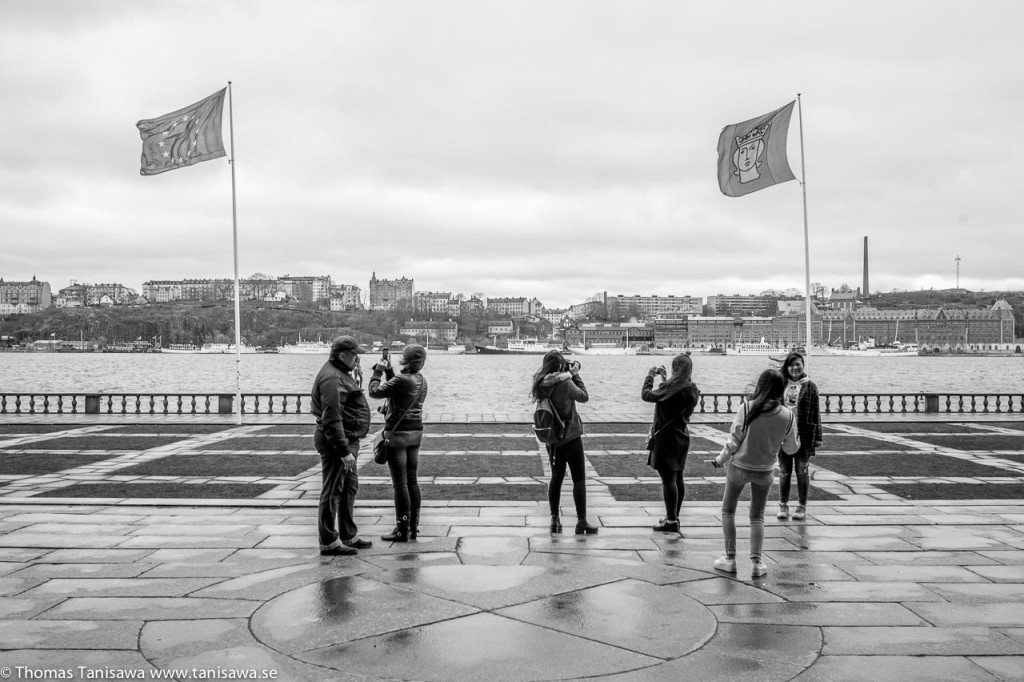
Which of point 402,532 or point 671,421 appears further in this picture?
point 671,421

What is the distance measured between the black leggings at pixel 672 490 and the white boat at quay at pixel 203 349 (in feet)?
598

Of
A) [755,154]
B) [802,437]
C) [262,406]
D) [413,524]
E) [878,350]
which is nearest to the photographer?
[413,524]

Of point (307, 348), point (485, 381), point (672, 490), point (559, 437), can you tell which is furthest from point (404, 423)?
point (307, 348)

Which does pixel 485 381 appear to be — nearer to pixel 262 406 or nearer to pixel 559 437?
pixel 262 406

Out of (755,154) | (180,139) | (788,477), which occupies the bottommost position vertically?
(788,477)

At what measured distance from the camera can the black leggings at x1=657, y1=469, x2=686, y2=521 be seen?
26.1 ft

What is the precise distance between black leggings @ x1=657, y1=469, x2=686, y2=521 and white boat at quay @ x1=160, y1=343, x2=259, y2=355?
182m

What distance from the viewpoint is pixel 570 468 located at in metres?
7.68

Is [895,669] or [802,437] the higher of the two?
[802,437]

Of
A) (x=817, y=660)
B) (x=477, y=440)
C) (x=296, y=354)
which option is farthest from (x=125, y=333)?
(x=817, y=660)

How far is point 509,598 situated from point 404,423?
91.2 inches

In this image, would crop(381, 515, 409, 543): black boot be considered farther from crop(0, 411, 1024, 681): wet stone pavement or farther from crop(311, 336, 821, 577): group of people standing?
crop(0, 411, 1024, 681): wet stone pavement

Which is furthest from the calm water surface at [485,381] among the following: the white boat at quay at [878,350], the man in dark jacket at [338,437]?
the white boat at quay at [878,350]

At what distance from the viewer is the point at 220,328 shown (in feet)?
626
